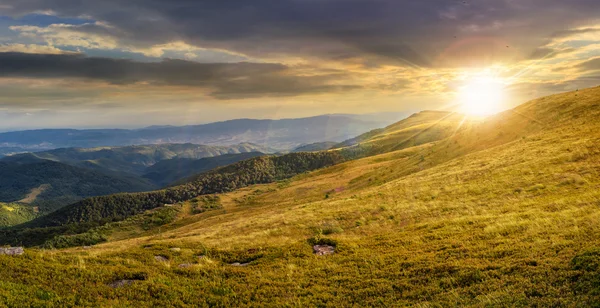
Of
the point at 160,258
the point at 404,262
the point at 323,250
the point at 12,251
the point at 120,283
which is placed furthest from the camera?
the point at 323,250

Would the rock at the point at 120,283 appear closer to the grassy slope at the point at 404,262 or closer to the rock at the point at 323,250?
the grassy slope at the point at 404,262

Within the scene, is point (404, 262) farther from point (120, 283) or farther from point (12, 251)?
point (12, 251)

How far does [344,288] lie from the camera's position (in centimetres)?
1430

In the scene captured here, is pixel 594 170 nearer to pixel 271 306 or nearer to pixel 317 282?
pixel 317 282

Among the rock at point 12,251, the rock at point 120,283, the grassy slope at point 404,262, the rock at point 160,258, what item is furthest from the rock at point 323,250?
the rock at point 12,251

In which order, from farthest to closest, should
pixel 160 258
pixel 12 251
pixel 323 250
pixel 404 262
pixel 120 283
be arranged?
pixel 323 250 < pixel 160 258 < pixel 12 251 < pixel 404 262 < pixel 120 283

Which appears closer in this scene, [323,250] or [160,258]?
[160,258]

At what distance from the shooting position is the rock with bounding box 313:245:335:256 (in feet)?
64.8

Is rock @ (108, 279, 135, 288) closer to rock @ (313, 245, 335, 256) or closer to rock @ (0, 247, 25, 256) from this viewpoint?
rock @ (0, 247, 25, 256)

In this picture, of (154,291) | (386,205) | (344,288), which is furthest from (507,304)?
(386,205)

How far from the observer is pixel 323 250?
67.0ft

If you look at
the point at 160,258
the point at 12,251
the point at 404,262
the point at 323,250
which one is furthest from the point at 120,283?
the point at 404,262

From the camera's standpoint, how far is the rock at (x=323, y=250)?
19759mm

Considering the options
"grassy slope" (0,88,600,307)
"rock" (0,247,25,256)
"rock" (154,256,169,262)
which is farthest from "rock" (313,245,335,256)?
"rock" (0,247,25,256)
